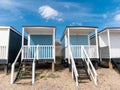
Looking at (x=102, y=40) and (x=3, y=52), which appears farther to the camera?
(x=102, y=40)

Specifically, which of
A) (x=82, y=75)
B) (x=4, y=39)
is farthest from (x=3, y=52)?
(x=82, y=75)

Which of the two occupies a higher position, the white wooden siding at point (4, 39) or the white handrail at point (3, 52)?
the white wooden siding at point (4, 39)

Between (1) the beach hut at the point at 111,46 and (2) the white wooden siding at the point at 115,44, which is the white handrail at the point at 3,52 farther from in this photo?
(2) the white wooden siding at the point at 115,44

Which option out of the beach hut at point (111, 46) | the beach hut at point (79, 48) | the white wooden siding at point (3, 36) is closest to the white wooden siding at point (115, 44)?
the beach hut at point (111, 46)

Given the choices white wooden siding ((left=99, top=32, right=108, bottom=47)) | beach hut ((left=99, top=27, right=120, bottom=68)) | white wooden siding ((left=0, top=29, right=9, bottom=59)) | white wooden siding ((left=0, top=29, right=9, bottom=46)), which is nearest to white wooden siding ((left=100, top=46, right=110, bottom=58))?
beach hut ((left=99, top=27, right=120, bottom=68))

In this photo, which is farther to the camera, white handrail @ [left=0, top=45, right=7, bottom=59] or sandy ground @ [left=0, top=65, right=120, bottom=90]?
white handrail @ [left=0, top=45, right=7, bottom=59]

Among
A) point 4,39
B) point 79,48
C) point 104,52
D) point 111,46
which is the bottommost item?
point 104,52

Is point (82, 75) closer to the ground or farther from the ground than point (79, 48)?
closer to the ground

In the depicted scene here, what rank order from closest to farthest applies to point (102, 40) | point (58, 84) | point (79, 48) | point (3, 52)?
1. point (58, 84)
2. point (3, 52)
3. point (79, 48)
4. point (102, 40)

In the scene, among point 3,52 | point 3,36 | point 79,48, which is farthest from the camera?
point 79,48

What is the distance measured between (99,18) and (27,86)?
73.8 ft

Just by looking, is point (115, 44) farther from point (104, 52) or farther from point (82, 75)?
point (82, 75)

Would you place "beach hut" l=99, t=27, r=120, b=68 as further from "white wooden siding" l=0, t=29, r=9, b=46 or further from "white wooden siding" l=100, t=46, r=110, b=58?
"white wooden siding" l=0, t=29, r=9, b=46

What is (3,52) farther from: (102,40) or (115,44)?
(115,44)
